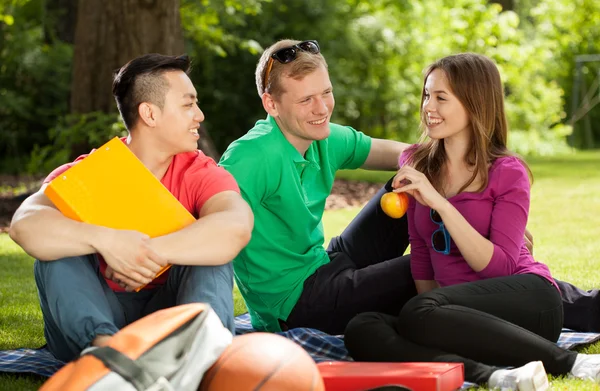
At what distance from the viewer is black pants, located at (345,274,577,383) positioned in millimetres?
3803

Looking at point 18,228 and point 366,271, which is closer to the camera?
point 18,228

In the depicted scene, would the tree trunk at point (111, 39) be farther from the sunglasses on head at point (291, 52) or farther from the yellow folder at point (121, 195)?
the yellow folder at point (121, 195)

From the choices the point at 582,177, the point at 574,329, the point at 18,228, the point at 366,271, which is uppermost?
the point at 18,228

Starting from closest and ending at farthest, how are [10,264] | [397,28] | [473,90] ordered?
[473,90] → [10,264] → [397,28]

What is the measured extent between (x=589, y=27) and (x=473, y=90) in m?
24.5

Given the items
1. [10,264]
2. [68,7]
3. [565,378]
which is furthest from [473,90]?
[68,7]

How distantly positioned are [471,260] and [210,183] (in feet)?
3.96

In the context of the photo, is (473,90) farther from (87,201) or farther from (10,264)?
(10,264)

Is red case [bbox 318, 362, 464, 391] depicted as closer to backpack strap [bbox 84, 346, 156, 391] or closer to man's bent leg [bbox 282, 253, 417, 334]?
backpack strap [bbox 84, 346, 156, 391]

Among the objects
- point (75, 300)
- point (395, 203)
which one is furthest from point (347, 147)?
point (75, 300)

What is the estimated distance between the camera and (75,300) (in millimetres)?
3521

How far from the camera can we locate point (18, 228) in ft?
12.3

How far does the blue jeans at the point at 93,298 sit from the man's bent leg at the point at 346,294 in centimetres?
88

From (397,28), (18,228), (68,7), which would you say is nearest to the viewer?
(18,228)
